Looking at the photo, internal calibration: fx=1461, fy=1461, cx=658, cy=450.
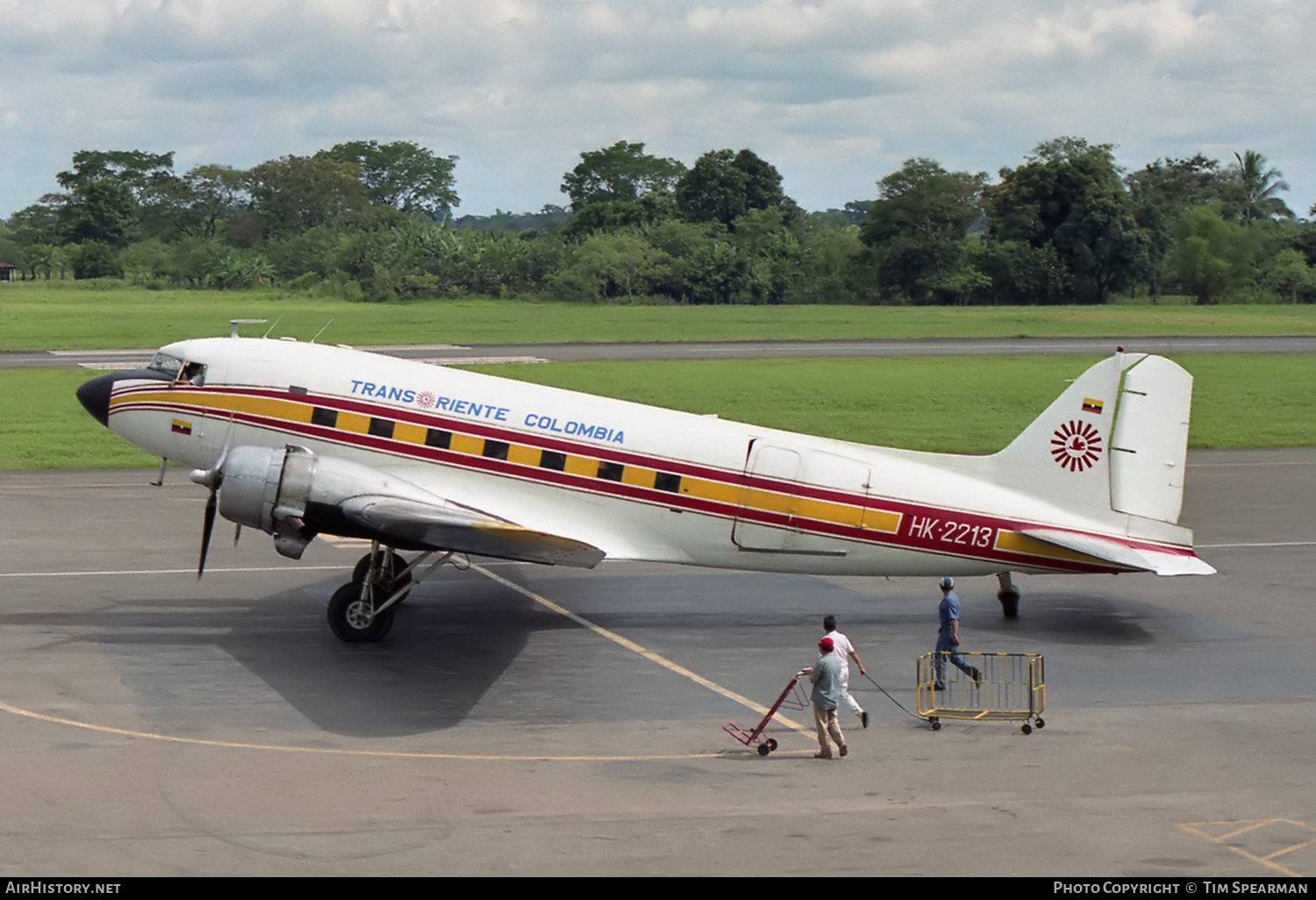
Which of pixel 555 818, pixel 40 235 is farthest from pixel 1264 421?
pixel 40 235

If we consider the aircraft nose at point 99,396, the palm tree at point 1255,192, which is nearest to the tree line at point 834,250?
the palm tree at point 1255,192

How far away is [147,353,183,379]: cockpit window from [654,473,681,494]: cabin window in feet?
28.3

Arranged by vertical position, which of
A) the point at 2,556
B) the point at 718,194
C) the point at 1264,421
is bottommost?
the point at 2,556

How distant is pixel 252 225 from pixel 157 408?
5645 inches

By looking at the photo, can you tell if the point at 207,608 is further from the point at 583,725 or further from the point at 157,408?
the point at 583,725

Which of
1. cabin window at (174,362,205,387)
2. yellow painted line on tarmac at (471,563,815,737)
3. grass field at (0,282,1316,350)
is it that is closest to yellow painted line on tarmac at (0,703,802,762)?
yellow painted line on tarmac at (471,563,815,737)

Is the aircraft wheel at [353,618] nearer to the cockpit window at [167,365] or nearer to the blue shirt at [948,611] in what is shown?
the cockpit window at [167,365]

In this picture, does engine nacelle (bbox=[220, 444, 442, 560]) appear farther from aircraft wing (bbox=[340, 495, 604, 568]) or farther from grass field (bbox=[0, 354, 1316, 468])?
grass field (bbox=[0, 354, 1316, 468])

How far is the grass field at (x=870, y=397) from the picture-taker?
49.2 m

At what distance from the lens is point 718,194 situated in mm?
145125

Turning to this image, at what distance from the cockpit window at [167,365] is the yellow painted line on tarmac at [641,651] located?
24.3 ft

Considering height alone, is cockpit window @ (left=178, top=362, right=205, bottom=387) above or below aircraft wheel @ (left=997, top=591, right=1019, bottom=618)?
above

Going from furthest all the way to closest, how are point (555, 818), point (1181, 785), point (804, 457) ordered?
point (804, 457) → point (1181, 785) → point (555, 818)

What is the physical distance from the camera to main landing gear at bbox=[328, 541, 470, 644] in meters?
23.7
